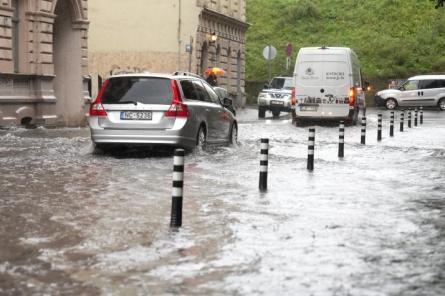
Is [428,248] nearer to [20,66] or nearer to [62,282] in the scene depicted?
[62,282]

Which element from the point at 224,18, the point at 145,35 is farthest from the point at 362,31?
the point at 145,35

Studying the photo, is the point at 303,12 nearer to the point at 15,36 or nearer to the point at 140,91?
the point at 15,36

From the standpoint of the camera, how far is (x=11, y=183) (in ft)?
38.1

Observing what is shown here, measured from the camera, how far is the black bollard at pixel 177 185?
8.18 m

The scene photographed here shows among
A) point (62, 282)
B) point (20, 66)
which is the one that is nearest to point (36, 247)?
point (62, 282)

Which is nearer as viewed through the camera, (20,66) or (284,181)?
(284,181)

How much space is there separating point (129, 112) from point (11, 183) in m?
4.26

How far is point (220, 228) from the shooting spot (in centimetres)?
833

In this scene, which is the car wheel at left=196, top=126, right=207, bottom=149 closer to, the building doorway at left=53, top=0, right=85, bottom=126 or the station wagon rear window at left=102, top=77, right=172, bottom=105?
the station wagon rear window at left=102, top=77, right=172, bottom=105

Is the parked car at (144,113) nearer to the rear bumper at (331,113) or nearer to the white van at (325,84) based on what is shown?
the white van at (325,84)

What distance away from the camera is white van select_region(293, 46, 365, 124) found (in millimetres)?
28078

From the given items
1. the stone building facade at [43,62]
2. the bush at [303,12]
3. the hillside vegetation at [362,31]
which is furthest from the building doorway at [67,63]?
the bush at [303,12]

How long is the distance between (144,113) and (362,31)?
1957 inches

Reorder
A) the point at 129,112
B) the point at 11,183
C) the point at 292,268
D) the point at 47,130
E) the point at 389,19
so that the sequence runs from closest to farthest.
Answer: the point at 292,268 → the point at 11,183 → the point at 129,112 → the point at 47,130 → the point at 389,19
